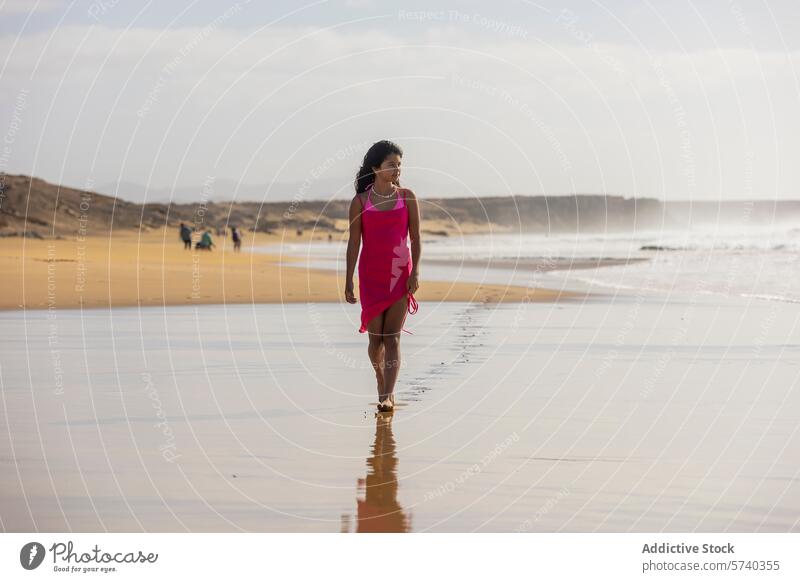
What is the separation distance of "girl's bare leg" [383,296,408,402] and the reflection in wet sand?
5.53 ft

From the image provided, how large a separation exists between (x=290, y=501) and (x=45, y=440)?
2.42 metres

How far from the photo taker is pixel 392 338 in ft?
34.8

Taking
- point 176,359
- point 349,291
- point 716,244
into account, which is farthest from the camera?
point 716,244

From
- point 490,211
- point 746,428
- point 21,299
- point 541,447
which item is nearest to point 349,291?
point 541,447

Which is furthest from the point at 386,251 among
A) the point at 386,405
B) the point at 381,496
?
the point at 381,496

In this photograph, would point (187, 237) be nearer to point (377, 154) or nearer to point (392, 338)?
point (392, 338)

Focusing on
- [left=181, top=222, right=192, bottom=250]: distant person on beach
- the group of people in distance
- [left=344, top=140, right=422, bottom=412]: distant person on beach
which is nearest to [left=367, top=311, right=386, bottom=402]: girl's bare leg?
[left=344, top=140, right=422, bottom=412]: distant person on beach

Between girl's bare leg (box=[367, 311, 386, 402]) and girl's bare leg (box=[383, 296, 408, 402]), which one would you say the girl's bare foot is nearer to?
girl's bare leg (box=[383, 296, 408, 402])

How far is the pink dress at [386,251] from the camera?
10.5 m

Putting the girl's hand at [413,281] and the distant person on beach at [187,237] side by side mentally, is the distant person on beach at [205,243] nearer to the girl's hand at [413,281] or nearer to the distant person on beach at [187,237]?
the distant person on beach at [187,237]

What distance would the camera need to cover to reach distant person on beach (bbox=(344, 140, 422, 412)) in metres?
10.4

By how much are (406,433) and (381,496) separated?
208 centimetres

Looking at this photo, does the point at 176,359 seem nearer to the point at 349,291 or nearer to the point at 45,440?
the point at 349,291

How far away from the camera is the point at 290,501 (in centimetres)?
677
